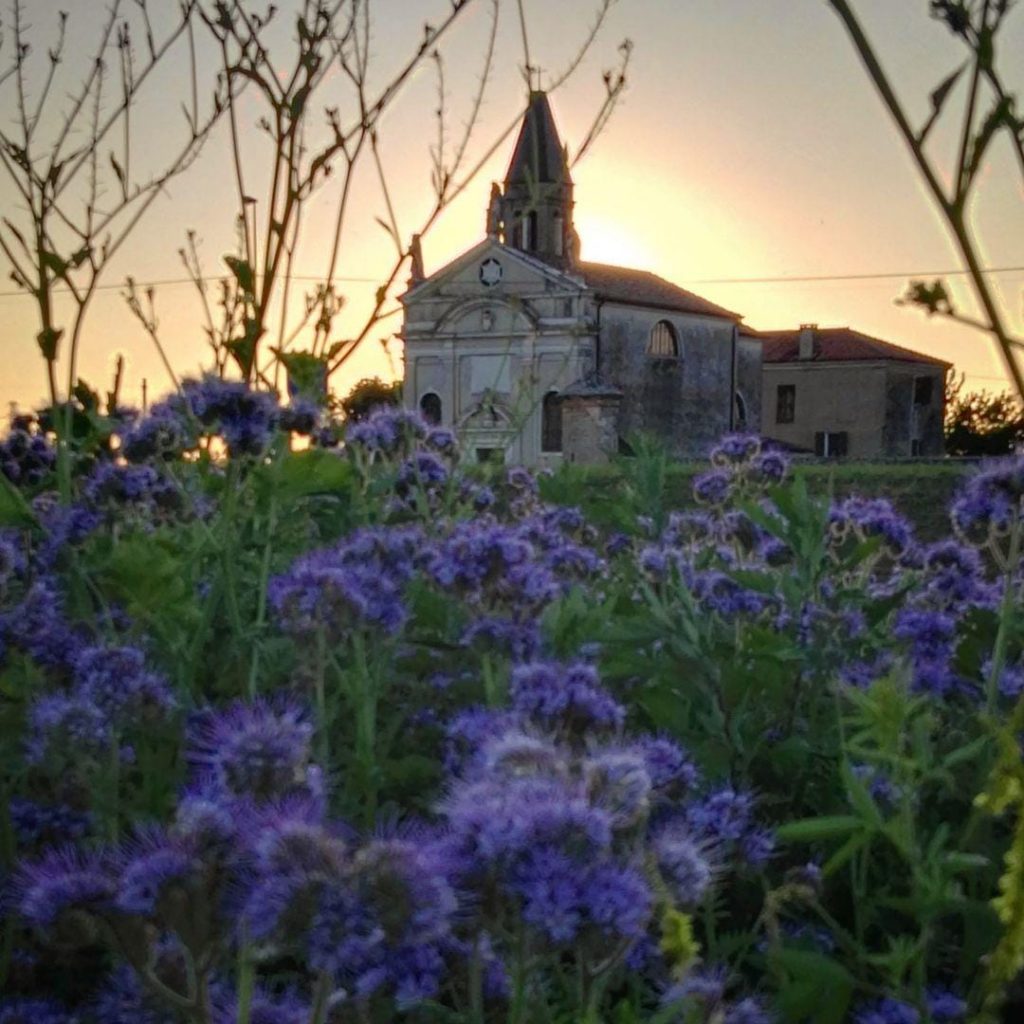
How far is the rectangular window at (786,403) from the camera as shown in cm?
5984

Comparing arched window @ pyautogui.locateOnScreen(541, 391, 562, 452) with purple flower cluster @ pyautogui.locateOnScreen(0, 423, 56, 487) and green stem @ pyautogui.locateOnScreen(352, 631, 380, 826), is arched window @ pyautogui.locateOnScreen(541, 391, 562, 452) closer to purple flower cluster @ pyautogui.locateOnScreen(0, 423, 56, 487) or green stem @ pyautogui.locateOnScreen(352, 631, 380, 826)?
purple flower cluster @ pyautogui.locateOnScreen(0, 423, 56, 487)

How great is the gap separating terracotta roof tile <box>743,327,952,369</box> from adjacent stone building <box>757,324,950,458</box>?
0.12 ft

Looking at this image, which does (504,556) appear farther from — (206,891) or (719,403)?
(719,403)

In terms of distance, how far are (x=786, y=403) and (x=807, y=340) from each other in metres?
2.53

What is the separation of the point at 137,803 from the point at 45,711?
183 millimetres

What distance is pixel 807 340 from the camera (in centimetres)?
6022

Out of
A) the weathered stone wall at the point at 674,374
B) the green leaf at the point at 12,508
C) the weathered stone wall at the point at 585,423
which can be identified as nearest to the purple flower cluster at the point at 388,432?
the green leaf at the point at 12,508

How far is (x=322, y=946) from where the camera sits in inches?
37.7

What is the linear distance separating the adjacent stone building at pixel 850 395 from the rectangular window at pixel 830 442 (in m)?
0.04

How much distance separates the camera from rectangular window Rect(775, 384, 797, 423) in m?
59.8

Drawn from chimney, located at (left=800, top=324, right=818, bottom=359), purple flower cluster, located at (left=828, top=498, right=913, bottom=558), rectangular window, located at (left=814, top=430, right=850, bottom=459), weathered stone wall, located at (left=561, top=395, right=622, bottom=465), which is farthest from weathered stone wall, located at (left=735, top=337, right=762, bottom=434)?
purple flower cluster, located at (left=828, top=498, right=913, bottom=558)

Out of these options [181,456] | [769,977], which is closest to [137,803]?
[769,977]

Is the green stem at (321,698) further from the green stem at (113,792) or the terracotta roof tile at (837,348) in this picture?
the terracotta roof tile at (837,348)

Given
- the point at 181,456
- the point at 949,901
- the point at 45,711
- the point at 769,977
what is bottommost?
the point at 769,977
